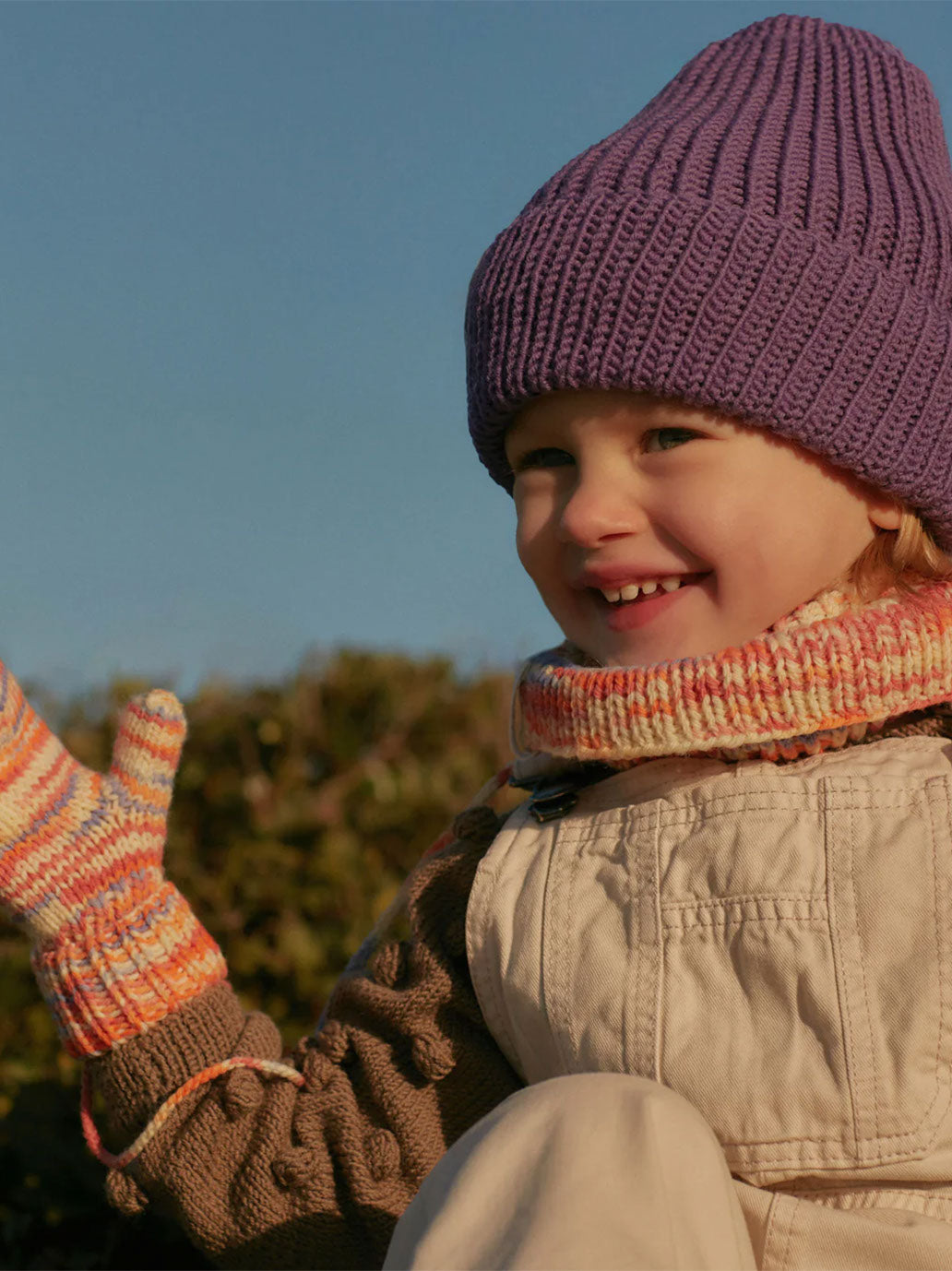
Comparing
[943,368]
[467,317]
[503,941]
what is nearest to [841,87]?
[943,368]

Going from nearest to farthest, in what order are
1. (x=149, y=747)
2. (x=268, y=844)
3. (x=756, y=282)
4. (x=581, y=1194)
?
(x=581, y=1194) < (x=756, y=282) < (x=149, y=747) < (x=268, y=844)

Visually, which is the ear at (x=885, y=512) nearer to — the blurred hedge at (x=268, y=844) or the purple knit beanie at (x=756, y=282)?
the purple knit beanie at (x=756, y=282)

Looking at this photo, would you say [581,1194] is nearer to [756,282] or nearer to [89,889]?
[89,889]

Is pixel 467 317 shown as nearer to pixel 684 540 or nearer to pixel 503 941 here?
pixel 684 540

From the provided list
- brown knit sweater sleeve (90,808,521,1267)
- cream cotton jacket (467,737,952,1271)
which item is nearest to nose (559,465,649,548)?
cream cotton jacket (467,737,952,1271)

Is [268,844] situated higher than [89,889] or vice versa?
[89,889]

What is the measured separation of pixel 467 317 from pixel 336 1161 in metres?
1.25

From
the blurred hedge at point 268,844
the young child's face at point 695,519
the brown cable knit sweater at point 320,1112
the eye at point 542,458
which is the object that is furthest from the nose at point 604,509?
the blurred hedge at point 268,844

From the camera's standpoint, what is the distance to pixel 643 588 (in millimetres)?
1948

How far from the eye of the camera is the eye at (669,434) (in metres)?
1.90

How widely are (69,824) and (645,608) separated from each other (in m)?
0.86

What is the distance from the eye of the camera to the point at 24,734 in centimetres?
200

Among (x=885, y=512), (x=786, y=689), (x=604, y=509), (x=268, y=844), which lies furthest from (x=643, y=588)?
(x=268, y=844)

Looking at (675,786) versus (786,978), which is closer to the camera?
(786,978)
